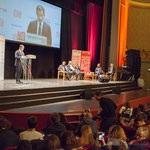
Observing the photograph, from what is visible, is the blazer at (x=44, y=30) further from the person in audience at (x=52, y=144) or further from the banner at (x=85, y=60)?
the person in audience at (x=52, y=144)

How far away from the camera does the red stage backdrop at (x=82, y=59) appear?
1043cm

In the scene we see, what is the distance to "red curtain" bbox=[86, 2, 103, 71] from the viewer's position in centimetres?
1208

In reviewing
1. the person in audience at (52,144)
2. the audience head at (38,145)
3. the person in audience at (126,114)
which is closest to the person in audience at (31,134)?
the audience head at (38,145)

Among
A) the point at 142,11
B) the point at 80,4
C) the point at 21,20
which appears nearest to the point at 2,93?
the point at 21,20

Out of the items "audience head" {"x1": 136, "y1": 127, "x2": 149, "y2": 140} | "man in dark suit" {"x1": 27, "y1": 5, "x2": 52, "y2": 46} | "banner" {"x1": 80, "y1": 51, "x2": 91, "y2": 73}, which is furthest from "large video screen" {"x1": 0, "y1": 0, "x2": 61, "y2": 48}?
"audience head" {"x1": 136, "y1": 127, "x2": 149, "y2": 140}

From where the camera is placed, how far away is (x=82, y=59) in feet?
35.7

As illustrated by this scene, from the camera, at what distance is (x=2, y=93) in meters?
4.47

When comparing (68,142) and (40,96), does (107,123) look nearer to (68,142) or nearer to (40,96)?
(68,142)

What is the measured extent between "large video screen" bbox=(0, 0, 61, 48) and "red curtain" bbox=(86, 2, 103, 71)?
2625 millimetres

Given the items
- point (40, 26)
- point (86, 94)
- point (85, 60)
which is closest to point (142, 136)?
point (86, 94)

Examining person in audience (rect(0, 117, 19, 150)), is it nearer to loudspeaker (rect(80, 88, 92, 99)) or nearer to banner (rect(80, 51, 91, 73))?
loudspeaker (rect(80, 88, 92, 99))

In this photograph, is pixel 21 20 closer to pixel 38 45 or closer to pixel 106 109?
pixel 38 45

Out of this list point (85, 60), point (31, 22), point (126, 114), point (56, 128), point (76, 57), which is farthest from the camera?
point (85, 60)

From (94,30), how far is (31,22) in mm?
4912
